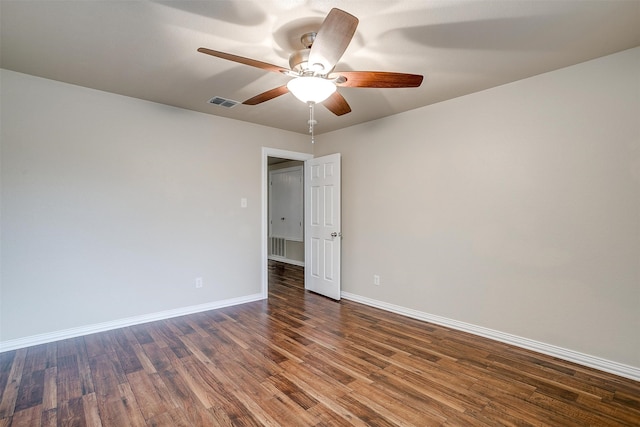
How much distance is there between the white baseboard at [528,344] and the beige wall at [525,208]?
45 mm

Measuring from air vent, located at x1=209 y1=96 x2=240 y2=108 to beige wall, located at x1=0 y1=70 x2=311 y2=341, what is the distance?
48cm

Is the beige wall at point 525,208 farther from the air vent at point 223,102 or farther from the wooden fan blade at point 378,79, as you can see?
the air vent at point 223,102

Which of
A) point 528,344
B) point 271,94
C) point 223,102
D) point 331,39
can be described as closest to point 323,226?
point 223,102

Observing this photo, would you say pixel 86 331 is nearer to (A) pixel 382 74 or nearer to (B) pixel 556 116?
(A) pixel 382 74

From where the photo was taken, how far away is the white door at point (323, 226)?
4.37m

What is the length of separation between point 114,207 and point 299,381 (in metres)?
2.57

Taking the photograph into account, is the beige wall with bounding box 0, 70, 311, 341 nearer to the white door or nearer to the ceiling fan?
the white door

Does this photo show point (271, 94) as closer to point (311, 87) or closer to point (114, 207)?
point (311, 87)

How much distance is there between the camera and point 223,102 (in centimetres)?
344

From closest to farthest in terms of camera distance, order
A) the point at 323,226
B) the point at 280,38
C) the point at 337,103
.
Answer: the point at 280,38, the point at 337,103, the point at 323,226

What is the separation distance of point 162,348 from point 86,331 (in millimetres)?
936


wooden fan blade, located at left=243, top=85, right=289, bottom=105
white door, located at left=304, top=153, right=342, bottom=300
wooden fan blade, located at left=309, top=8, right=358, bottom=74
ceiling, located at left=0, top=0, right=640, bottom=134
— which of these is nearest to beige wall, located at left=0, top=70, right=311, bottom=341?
ceiling, located at left=0, top=0, right=640, bottom=134

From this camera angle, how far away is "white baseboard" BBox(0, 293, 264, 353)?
9.12ft

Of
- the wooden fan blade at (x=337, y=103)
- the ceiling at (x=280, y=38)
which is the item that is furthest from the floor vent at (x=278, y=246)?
the wooden fan blade at (x=337, y=103)
